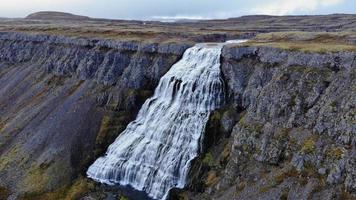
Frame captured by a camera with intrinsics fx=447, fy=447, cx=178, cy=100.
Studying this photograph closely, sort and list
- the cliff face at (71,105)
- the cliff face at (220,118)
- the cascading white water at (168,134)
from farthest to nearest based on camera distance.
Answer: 1. the cliff face at (71,105)
2. the cascading white water at (168,134)
3. the cliff face at (220,118)

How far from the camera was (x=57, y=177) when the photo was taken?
62906 mm

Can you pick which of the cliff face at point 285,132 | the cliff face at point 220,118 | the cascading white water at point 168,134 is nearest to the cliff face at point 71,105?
the cliff face at point 220,118

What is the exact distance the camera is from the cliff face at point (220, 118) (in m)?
43.6

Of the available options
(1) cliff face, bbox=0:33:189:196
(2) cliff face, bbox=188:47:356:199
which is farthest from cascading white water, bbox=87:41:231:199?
(1) cliff face, bbox=0:33:189:196

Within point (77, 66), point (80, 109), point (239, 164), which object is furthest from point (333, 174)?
point (77, 66)

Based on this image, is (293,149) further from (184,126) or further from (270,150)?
(184,126)

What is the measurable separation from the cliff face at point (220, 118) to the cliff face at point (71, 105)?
0.21 m

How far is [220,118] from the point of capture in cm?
5969

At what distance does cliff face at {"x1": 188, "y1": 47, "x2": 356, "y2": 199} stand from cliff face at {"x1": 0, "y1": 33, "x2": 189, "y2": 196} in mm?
18841

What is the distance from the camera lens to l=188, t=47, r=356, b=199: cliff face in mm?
41656

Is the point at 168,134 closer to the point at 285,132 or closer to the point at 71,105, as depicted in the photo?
the point at 285,132

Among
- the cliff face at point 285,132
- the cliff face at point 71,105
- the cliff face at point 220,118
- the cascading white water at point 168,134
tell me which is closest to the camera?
the cliff face at point 285,132

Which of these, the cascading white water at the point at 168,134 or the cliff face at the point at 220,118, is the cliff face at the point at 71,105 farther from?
the cascading white water at the point at 168,134

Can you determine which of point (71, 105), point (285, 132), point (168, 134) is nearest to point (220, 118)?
point (168, 134)
